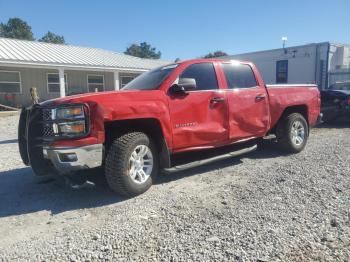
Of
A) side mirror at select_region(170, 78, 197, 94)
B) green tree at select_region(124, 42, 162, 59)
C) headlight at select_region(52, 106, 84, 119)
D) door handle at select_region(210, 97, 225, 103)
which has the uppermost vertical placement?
green tree at select_region(124, 42, 162, 59)

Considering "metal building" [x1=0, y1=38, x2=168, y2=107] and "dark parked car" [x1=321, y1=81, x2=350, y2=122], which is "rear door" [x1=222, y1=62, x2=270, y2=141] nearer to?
"dark parked car" [x1=321, y1=81, x2=350, y2=122]

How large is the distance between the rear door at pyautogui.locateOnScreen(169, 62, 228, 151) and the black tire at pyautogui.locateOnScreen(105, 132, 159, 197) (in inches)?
27.1

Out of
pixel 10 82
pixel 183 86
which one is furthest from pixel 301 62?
pixel 183 86

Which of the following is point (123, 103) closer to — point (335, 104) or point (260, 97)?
point (260, 97)

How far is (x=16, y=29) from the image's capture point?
76625mm

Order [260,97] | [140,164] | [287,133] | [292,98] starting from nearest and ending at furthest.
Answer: [140,164] < [260,97] < [287,133] < [292,98]

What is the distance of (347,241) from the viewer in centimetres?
295

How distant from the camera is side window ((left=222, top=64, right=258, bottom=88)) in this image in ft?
18.1

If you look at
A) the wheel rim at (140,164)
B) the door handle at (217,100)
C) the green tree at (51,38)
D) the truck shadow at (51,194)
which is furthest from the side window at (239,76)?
the green tree at (51,38)

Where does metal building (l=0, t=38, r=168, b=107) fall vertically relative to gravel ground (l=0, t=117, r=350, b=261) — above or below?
above

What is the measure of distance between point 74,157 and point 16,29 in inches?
3371

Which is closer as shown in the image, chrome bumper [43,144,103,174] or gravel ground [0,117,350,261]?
gravel ground [0,117,350,261]

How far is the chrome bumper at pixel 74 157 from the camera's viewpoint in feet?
12.3

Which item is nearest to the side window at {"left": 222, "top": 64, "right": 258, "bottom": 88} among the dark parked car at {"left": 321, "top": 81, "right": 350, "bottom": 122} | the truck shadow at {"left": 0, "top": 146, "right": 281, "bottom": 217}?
the truck shadow at {"left": 0, "top": 146, "right": 281, "bottom": 217}
